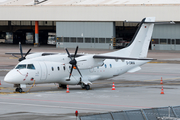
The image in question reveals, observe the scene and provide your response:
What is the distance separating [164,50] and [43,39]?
40.6m

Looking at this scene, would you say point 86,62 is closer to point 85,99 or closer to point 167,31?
point 85,99

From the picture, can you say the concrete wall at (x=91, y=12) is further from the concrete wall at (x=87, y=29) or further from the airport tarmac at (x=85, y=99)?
the airport tarmac at (x=85, y=99)

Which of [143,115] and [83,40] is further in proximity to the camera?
[83,40]

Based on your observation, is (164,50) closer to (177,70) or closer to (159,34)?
(159,34)

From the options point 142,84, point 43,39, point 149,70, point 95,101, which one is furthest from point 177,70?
point 43,39

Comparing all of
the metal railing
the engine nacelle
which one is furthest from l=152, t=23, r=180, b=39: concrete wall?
the metal railing

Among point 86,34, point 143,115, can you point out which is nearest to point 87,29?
point 86,34

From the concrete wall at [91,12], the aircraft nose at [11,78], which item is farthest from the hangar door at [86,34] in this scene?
the aircraft nose at [11,78]

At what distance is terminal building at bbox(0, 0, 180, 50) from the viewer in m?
74.8

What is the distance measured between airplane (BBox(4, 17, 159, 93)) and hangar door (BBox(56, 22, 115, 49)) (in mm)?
44073

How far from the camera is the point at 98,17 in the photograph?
259 feet

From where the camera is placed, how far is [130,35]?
8988cm

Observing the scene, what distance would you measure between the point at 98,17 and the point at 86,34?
16.2 ft

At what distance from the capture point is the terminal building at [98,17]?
7475 cm
